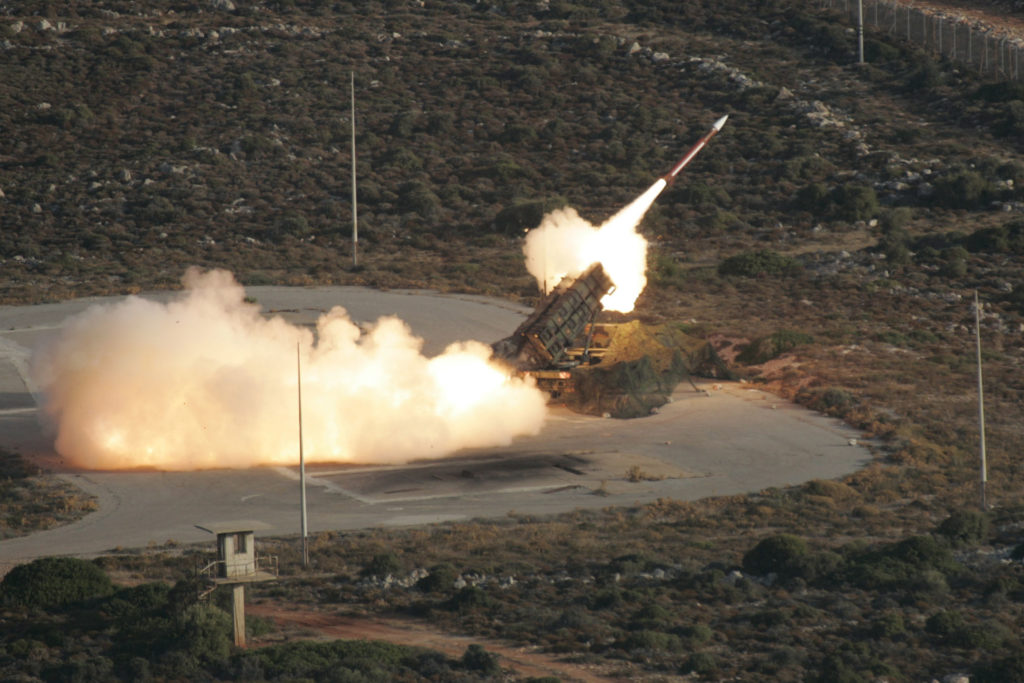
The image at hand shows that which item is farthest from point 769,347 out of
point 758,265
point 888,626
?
point 888,626

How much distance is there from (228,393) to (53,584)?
1598 cm

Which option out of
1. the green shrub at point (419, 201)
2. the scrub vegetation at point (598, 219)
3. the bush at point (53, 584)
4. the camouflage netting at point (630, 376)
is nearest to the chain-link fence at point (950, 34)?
the scrub vegetation at point (598, 219)

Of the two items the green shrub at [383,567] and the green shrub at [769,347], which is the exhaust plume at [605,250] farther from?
the green shrub at [383,567]

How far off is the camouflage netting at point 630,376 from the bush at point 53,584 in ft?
85.6

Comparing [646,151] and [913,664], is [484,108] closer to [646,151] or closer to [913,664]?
[646,151]

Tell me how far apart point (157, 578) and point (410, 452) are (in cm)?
1582

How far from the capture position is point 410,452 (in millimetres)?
56375

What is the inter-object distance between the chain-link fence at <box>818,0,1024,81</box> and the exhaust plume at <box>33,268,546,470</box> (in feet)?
258

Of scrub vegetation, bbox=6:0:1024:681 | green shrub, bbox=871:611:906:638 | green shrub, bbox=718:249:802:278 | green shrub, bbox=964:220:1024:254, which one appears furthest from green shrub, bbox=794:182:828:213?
green shrub, bbox=871:611:906:638

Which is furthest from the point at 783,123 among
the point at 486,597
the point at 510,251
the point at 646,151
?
the point at 486,597

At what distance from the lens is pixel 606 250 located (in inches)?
2445

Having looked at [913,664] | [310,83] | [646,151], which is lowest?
[913,664]

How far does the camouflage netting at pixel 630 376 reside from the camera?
62.1 m

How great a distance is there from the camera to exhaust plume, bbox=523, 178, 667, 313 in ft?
203
